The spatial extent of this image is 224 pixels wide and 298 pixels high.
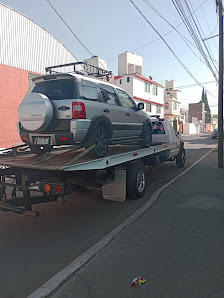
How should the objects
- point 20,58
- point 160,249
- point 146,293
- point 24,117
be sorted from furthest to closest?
point 20,58 → point 24,117 → point 160,249 → point 146,293

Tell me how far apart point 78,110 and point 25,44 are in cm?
1227

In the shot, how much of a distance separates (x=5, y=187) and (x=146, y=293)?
2.86 meters

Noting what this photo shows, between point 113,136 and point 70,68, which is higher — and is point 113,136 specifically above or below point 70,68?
below

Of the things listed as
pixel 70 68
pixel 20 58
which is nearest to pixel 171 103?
pixel 70 68

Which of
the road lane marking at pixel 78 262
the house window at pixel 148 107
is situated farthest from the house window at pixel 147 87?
the road lane marking at pixel 78 262

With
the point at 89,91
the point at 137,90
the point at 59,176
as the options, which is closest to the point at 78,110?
the point at 89,91

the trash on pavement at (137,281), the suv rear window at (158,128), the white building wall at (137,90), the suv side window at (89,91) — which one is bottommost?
the trash on pavement at (137,281)

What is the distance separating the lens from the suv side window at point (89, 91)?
5.26 meters

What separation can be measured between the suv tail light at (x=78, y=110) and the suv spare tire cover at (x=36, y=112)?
1.35ft

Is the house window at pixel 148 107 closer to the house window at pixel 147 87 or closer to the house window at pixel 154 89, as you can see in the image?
the house window at pixel 147 87

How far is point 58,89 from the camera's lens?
531 centimetres

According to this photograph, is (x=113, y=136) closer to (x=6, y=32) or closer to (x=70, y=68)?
(x=6, y=32)

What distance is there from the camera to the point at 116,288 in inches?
115

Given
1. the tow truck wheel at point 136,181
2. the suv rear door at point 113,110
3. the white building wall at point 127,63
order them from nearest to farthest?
the suv rear door at point 113,110
the tow truck wheel at point 136,181
the white building wall at point 127,63
